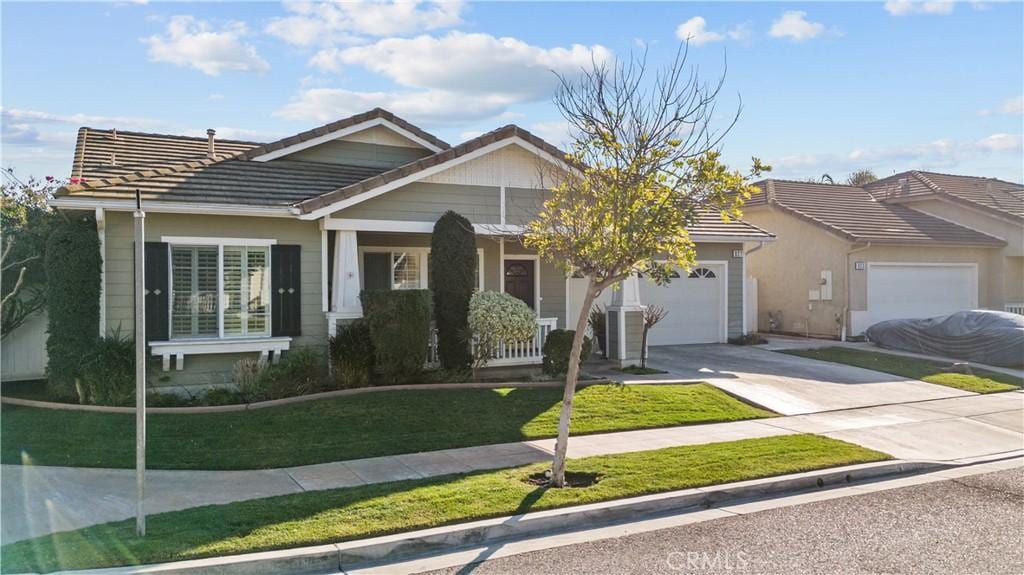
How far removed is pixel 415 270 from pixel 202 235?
4.67 m

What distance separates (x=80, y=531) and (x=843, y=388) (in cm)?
1243

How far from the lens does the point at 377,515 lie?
6410mm

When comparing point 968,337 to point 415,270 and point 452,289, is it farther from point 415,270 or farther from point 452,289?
point 415,270

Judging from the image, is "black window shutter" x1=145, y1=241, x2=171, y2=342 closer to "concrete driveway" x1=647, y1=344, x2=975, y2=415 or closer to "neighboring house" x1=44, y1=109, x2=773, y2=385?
"neighboring house" x1=44, y1=109, x2=773, y2=385

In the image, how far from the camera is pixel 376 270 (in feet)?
50.6

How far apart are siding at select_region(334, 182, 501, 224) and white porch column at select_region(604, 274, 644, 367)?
3.05 m

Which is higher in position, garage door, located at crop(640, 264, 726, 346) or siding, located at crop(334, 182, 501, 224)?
siding, located at crop(334, 182, 501, 224)

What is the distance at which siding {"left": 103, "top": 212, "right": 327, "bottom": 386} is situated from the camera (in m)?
11.5

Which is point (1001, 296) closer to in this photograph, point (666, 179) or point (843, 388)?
point (843, 388)

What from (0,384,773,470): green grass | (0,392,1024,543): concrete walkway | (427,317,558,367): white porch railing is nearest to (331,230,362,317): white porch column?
(427,317,558,367): white porch railing

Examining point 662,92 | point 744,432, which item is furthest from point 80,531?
point 744,432

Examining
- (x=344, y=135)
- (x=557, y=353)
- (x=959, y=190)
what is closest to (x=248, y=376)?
(x=557, y=353)

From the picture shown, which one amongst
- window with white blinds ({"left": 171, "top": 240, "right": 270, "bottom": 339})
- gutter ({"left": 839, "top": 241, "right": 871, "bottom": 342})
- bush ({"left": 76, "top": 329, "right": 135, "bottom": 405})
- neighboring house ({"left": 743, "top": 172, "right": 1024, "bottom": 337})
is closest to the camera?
bush ({"left": 76, "top": 329, "right": 135, "bottom": 405})

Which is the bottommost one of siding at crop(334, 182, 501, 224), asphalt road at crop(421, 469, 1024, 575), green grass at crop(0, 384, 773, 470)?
asphalt road at crop(421, 469, 1024, 575)
